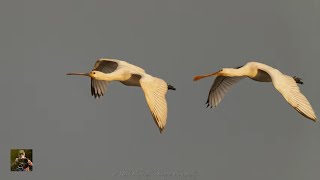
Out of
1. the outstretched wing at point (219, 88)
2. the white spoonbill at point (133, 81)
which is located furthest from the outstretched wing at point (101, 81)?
the outstretched wing at point (219, 88)

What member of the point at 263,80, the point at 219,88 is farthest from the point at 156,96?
the point at 219,88

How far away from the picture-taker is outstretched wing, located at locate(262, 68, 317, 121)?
56.9 feet

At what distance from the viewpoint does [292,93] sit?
17781 mm

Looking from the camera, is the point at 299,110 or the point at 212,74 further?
the point at 212,74

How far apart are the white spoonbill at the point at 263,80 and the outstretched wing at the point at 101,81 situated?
1678mm

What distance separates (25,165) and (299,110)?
20.4ft

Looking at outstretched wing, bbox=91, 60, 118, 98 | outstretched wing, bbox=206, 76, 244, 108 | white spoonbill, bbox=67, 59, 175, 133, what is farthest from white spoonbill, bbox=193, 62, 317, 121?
outstretched wing, bbox=91, 60, 118, 98

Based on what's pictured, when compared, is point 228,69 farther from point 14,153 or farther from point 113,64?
point 14,153

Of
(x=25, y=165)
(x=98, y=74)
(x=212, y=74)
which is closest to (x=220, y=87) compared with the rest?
(x=212, y=74)

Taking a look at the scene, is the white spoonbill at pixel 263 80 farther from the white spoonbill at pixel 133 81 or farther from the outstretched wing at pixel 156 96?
the outstretched wing at pixel 156 96

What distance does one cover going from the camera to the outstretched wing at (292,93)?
1735cm

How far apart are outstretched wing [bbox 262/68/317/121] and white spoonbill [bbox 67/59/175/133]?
185 centimetres

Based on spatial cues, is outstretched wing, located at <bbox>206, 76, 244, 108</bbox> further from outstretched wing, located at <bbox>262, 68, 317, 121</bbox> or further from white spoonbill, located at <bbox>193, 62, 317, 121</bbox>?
outstretched wing, located at <bbox>262, 68, 317, 121</bbox>

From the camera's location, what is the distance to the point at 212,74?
1966 cm
